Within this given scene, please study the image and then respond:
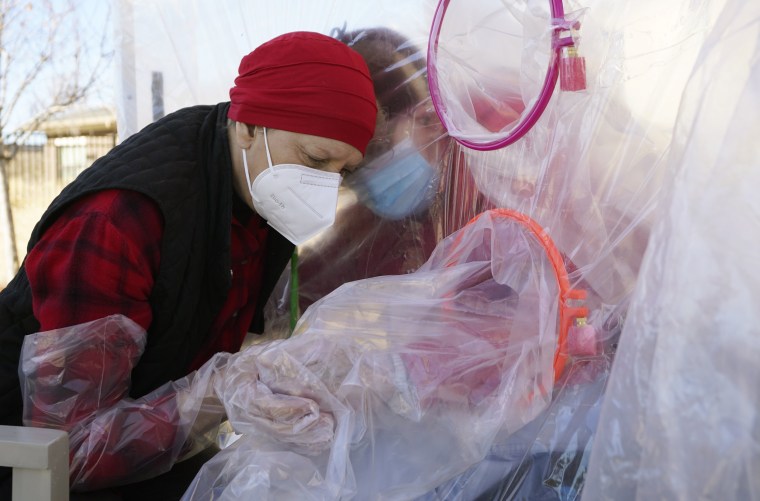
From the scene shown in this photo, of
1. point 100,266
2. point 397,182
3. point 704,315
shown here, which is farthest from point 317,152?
point 704,315

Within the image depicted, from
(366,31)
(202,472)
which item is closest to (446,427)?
(202,472)

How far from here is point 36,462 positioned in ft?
2.35

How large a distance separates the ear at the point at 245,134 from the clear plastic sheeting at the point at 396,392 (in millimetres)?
345

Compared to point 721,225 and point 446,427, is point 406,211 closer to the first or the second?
point 446,427

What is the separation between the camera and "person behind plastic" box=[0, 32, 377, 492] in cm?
90

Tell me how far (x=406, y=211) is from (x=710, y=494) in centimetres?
84

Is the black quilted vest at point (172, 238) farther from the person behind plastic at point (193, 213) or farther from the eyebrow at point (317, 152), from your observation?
the eyebrow at point (317, 152)

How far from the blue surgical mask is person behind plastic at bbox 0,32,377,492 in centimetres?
9

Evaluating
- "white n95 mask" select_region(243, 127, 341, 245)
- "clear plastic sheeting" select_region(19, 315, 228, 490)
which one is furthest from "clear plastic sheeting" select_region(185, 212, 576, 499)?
"white n95 mask" select_region(243, 127, 341, 245)

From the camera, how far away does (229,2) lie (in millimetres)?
1424

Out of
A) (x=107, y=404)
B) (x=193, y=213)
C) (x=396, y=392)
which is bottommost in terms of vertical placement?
(x=107, y=404)

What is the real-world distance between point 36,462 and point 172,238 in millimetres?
350

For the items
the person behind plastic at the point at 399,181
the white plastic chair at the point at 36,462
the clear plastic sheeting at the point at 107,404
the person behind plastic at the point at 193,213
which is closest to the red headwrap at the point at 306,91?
the person behind plastic at the point at 193,213

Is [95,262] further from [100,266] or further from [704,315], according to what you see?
[704,315]
